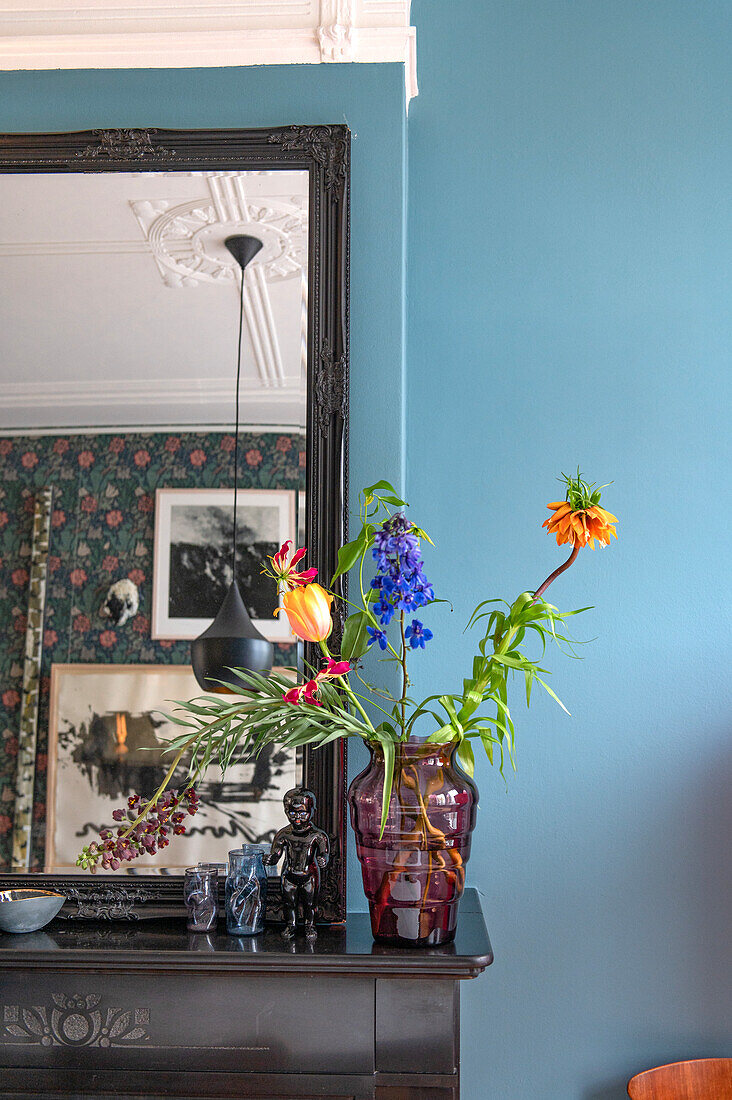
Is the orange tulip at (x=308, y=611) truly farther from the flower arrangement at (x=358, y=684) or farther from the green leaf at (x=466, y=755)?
the green leaf at (x=466, y=755)

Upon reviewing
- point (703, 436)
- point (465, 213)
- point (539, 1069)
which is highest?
point (465, 213)

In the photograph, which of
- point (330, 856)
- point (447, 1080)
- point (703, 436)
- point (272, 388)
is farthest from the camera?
point (703, 436)

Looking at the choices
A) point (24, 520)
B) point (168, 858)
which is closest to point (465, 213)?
point (24, 520)

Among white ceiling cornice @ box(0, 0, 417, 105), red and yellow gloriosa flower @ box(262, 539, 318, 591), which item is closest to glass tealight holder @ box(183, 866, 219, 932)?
red and yellow gloriosa flower @ box(262, 539, 318, 591)

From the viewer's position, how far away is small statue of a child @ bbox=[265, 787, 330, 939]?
4.52 ft

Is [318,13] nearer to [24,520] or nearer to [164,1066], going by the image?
[24,520]

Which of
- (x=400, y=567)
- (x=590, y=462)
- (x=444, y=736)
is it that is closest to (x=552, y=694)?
(x=444, y=736)

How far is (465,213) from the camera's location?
74.1 inches

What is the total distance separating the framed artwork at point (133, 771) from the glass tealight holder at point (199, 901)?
0.27 ft

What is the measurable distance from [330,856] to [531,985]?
524 mm

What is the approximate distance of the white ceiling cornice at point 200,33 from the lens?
1695 millimetres

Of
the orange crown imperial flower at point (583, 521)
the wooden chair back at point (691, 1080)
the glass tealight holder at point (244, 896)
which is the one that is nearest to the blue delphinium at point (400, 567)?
the orange crown imperial flower at point (583, 521)

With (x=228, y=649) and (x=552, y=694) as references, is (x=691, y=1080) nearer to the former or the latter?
(x=552, y=694)

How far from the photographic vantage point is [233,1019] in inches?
51.4
